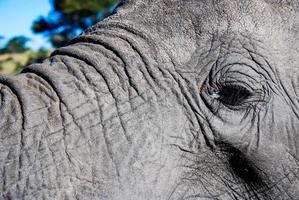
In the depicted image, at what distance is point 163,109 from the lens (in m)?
3.50

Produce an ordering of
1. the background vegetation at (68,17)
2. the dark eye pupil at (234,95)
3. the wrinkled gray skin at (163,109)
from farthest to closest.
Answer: the background vegetation at (68,17)
the dark eye pupil at (234,95)
the wrinkled gray skin at (163,109)

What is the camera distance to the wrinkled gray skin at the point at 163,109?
3246 millimetres

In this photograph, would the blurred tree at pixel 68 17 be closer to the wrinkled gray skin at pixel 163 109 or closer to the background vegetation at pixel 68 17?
the background vegetation at pixel 68 17

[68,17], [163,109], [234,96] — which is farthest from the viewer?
[68,17]

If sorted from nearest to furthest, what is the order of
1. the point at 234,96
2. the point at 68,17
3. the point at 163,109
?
the point at 163,109
the point at 234,96
the point at 68,17

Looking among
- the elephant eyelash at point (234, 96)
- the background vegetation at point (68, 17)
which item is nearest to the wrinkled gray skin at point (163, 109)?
the elephant eyelash at point (234, 96)

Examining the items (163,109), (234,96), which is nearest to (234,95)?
(234,96)

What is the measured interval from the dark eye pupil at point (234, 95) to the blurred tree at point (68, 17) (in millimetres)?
30393

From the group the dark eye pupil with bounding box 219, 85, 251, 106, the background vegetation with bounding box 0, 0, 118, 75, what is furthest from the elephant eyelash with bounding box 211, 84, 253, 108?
the background vegetation with bounding box 0, 0, 118, 75

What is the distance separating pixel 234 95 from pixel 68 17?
3543cm

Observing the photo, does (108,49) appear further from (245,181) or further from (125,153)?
(245,181)

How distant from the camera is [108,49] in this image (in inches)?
143

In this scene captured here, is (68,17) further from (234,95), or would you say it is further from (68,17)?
(234,95)

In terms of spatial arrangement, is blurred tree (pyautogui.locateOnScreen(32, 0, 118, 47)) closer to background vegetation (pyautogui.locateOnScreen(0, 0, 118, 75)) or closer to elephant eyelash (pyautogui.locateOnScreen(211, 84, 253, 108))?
background vegetation (pyautogui.locateOnScreen(0, 0, 118, 75))
